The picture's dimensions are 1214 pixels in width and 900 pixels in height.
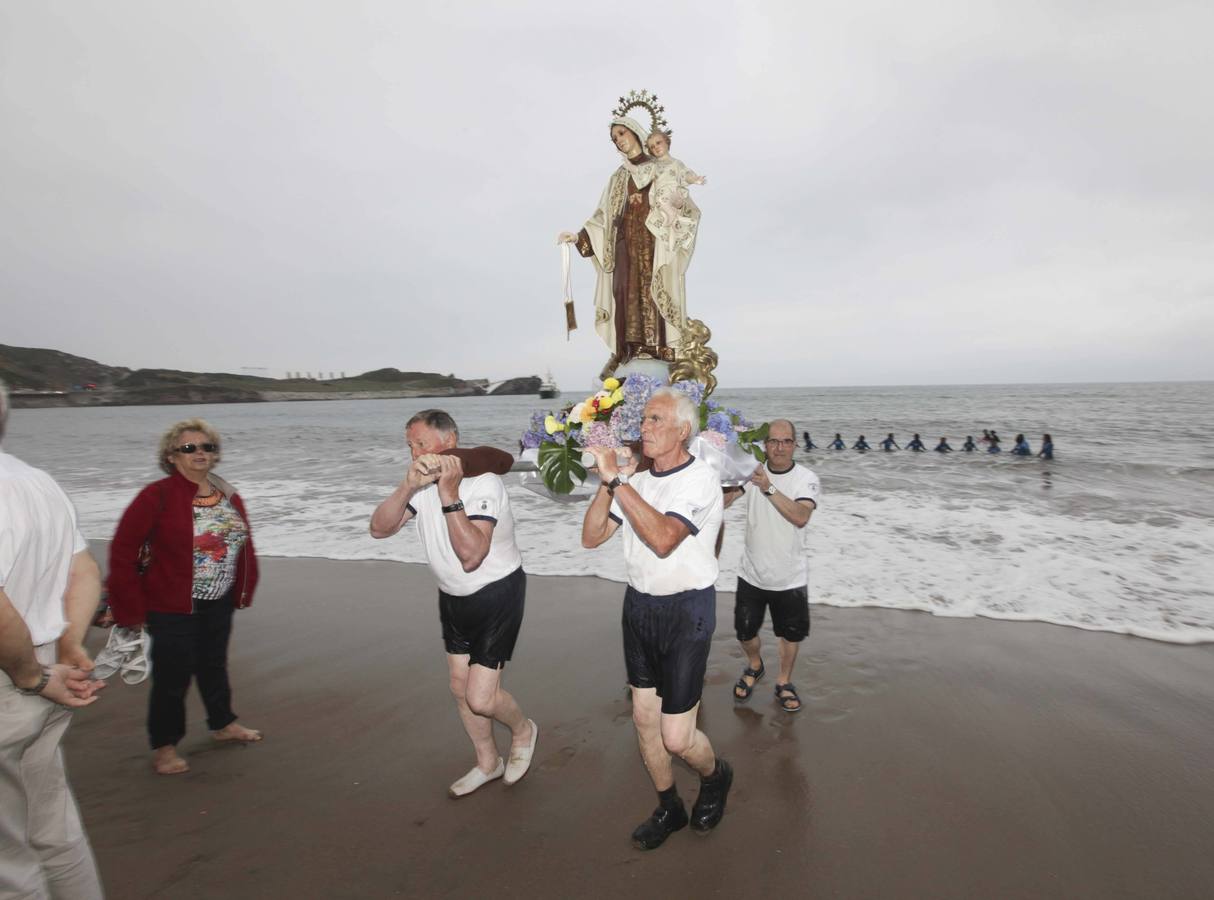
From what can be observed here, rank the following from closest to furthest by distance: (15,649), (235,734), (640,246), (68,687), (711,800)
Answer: (15,649), (68,687), (711,800), (235,734), (640,246)

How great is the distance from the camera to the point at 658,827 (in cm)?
306

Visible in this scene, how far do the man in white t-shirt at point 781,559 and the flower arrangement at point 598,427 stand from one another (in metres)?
0.45

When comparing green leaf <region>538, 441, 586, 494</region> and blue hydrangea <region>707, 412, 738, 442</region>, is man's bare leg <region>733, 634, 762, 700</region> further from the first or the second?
green leaf <region>538, 441, 586, 494</region>

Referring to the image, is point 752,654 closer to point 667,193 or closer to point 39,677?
point 667,193

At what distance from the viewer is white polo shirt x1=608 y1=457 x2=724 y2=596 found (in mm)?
2814

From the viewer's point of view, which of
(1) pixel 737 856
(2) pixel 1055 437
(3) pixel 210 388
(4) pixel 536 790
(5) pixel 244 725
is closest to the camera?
(1) pixel 737 856

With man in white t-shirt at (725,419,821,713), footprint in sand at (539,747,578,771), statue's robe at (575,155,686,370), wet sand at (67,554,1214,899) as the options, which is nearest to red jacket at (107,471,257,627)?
wet sand at (67,554,1214,899)

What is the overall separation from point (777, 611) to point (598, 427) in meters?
2.13

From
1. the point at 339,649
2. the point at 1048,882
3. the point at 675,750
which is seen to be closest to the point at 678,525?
the point at 675,750

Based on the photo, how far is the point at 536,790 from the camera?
353 centimetres

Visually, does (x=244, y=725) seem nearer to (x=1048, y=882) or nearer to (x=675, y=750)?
(x=675, y=750)

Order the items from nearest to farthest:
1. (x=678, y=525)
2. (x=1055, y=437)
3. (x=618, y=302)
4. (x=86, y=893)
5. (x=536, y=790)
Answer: (x=86, y=893), (x=678, y=525), (x=536, y=790), (x=618, y=302), (x=1055, y=437)

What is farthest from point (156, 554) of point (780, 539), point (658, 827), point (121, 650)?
point (780, 539)

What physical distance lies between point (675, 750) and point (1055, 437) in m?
34.7
